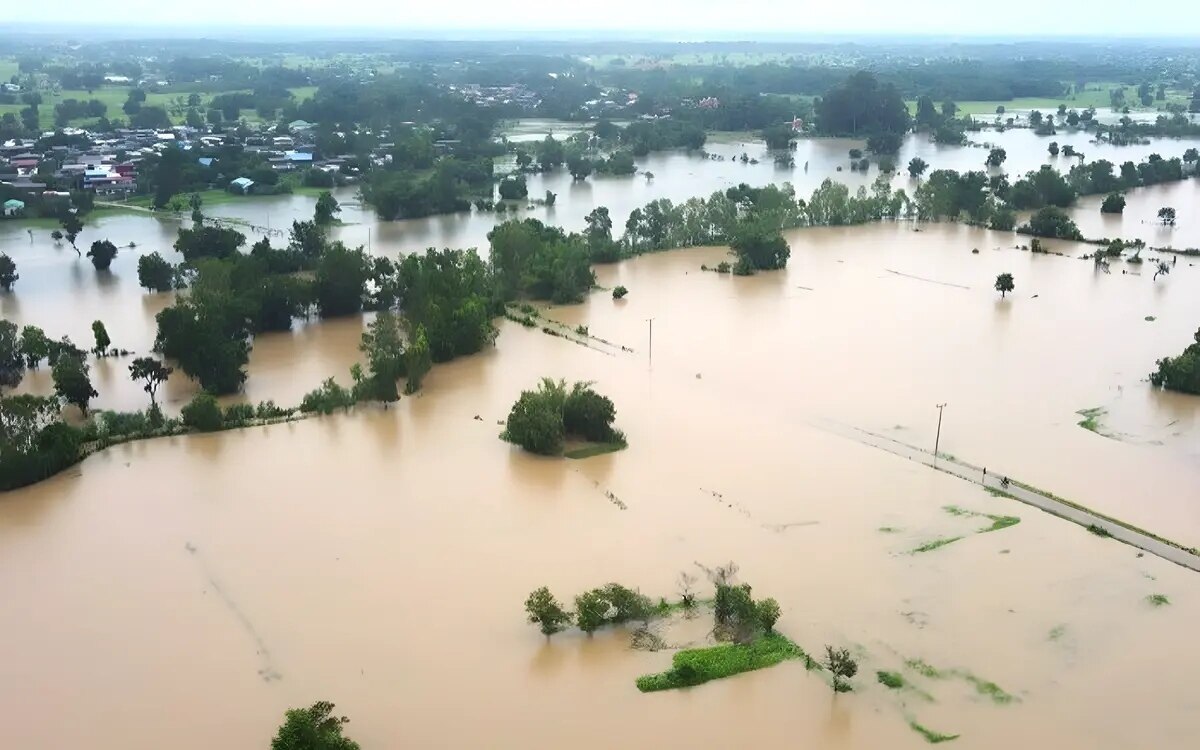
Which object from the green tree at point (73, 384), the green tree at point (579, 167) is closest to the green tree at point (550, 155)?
the green tree at point (579, 167)

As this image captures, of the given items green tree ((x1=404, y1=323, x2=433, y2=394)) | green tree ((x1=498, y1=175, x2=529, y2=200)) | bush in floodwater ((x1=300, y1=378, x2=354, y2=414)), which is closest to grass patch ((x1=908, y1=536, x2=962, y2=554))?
green tree ((x1=404, y1=323, x2=433, y2=394))

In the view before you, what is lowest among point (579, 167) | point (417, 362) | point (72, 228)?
point (417, 362)

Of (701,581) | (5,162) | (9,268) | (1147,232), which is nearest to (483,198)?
(9,268)

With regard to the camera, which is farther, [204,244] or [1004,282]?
[204,244]

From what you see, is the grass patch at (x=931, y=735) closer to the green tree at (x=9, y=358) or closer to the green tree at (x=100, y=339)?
the green tree at (x=9, y=358)

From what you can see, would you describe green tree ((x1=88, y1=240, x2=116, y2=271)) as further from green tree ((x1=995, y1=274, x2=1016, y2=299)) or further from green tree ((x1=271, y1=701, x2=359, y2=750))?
green tree ((x1=995, y1=274, x2=1016, y2=299))

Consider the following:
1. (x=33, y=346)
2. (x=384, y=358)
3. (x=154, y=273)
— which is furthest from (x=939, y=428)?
(x=154, y=273)

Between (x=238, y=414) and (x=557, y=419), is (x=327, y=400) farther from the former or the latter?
(x=557, y=419)

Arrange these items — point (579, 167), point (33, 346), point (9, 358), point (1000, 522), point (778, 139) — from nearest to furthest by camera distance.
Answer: point (1000, 522), point (9, 358), point (33, 346), point (579, 167), point (778, 139)
